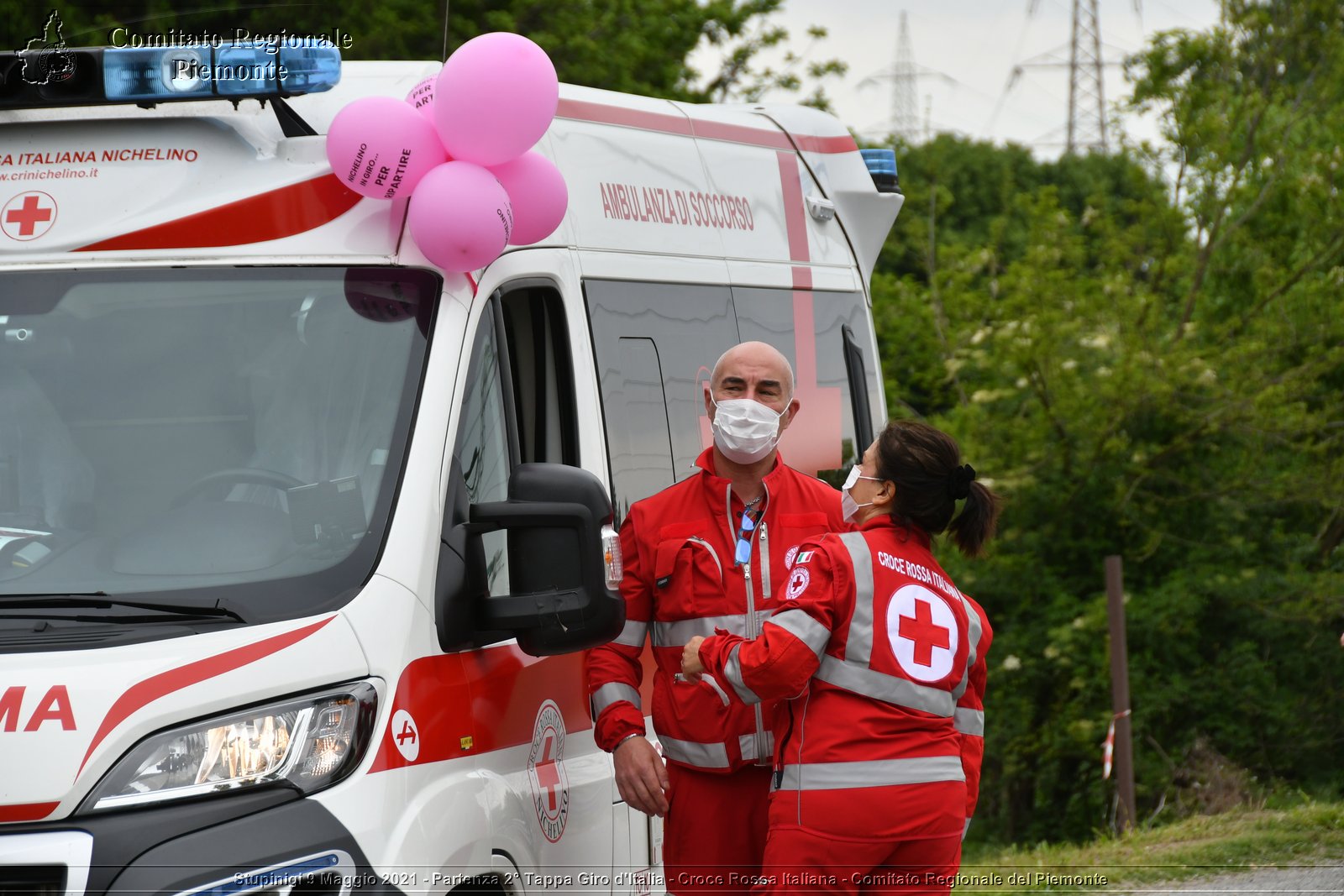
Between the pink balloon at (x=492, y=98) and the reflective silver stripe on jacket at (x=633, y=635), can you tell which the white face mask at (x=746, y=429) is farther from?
the pink balloon at (x=492, y=98)

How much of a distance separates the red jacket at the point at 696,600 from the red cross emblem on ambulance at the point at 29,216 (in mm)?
1600

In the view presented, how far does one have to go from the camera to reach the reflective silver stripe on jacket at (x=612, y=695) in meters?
4.20

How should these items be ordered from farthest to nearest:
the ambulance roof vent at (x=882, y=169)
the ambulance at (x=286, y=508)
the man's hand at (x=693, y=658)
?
the ambulance roof vent at (x=882, y=169)
the man's hand at (x=693, y=658)
the ambulance at (x=286, y=508)

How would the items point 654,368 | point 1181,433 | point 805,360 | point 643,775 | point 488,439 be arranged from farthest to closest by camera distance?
1. point 1181,433
2. point 805,360
3. point 654,368
4. point 488,439
5. point 643,775

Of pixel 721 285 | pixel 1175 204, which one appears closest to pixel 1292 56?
pixel 1175 204

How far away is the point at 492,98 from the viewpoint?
4090 millimetres

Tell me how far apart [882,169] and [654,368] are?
8.21ft

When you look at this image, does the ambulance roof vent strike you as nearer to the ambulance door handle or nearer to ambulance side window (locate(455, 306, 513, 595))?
the ambulance door handle

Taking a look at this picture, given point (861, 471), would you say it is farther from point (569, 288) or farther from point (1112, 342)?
point (1112, 342)

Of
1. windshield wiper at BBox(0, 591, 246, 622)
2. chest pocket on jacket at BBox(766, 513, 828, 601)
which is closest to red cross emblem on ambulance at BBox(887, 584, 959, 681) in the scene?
chest pocket on jacket at BBox(766, 513, 828, 601)

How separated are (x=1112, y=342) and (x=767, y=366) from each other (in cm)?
1097

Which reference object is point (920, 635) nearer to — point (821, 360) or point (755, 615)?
point (755, 615)

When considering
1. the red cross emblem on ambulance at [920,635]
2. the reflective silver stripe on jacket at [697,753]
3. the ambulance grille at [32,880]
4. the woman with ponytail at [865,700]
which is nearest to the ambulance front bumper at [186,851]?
the ambulance grille at [32,880]

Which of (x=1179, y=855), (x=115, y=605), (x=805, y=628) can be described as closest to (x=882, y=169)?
(x=1179, y=855)
